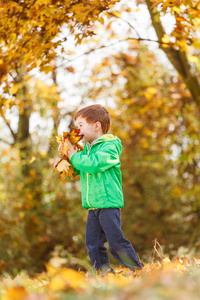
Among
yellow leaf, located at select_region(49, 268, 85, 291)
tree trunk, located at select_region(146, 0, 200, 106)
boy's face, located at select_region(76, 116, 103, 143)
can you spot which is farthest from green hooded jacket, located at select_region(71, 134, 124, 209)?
tree trunk, located at select_region(146, 0, 200, 106)

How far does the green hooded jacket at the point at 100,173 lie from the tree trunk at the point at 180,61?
2.24 meters

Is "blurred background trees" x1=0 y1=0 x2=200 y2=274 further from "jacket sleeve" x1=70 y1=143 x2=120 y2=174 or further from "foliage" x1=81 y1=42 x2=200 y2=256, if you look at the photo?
"jacket sleeve" x1=70 y1=143 x2=120 y2=174

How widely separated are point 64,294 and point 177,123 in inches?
235

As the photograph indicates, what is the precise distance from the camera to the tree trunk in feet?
15.1

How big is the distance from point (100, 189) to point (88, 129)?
0.53m

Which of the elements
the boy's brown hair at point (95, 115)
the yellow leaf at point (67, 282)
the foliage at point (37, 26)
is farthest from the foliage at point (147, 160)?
the yellow leaf at point (67, 282)

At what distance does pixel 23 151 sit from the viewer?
7375 mm

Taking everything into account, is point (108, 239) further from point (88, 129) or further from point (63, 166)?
point (88, 129)

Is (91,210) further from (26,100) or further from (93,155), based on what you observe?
(26,100)

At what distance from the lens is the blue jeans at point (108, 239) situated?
2.78 m

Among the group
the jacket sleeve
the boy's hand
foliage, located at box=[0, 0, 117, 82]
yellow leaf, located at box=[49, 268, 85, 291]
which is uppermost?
foliage, located at box=[0, 0, 117, 82]

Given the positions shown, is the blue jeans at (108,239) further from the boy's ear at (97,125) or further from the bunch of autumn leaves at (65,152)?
the boy's ear at (97,125)

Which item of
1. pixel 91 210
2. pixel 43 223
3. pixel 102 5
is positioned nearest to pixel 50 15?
pixel 102 5

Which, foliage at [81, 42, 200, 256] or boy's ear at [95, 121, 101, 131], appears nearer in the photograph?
boy's ear at [95, 121, 101, 131]
